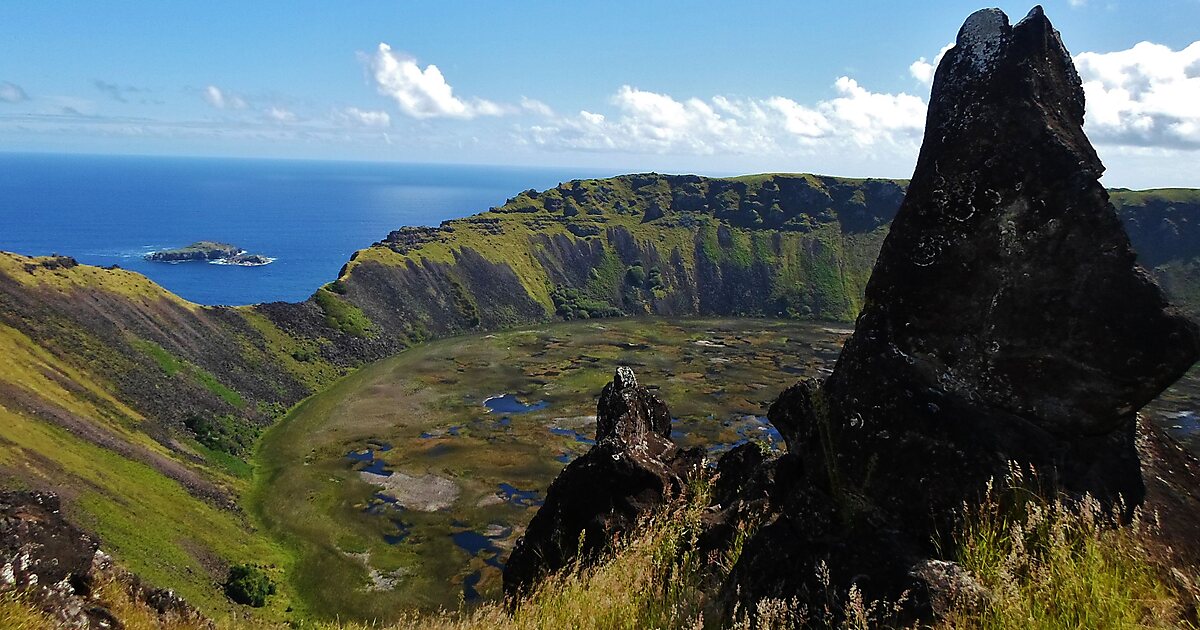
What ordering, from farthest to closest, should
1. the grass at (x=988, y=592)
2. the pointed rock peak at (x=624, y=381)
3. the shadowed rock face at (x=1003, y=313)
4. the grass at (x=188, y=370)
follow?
the grass at (x=188, y=370), the pointed rock peak at (x=624, y=381), the shadowed rock face at (x=1003, y=313), the grass at (x=988, y=592)

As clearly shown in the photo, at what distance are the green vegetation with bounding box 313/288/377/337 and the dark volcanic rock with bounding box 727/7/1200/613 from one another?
149m

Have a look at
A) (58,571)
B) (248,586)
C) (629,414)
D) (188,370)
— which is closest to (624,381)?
(629,414)

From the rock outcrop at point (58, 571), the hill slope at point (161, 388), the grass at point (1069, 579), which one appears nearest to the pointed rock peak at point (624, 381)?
the rock outcrop at point (58, 571)

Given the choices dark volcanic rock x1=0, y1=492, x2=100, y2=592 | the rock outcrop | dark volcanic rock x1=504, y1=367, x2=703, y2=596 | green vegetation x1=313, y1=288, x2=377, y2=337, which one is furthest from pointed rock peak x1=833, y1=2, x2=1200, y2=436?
green vegetation x1=313, y1=288, x2=377, y2=337

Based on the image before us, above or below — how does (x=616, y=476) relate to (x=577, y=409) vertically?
above

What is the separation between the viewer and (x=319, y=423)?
104 metres

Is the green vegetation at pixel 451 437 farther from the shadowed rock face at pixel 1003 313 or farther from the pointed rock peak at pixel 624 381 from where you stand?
the shadowed rock face at pixel 1003 313

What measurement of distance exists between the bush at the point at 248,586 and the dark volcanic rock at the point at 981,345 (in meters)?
54.9

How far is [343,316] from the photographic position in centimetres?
15125

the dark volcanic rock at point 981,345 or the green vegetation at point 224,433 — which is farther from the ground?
the dark volcanic rock at point 981,345

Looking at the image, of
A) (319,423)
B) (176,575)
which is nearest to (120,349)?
(319,423)

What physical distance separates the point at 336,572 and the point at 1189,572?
208 feet

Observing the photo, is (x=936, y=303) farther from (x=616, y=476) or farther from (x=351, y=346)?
(x=351, y=346)

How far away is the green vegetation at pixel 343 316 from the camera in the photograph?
148500 mm
